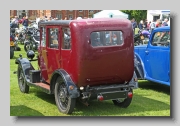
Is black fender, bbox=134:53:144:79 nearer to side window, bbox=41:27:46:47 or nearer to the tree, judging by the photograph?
the tree

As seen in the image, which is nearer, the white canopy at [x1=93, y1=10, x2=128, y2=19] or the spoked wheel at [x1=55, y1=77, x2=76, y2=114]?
the spoked wheel at [x1=55, y1=77, x2=76, y2=114]

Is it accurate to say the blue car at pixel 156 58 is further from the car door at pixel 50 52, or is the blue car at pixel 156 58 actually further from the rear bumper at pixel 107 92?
the car door at pixel 50 52

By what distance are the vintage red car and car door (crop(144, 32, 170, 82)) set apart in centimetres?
148

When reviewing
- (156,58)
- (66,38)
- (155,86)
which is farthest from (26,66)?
(155,86)

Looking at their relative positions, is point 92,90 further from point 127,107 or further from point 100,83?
point 127,107

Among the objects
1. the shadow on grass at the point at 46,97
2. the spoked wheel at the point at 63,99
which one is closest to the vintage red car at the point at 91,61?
→ the spoked wheel at the point at 63,99

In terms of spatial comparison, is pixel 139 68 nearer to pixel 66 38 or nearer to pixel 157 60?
pixel 157 60

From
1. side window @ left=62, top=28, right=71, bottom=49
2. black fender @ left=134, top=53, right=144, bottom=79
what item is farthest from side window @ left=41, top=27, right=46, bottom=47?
black fender @ left=134, top=53, right=144, bottom=79

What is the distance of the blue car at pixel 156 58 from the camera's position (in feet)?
27.7

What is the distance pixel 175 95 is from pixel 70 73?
2.08 meters

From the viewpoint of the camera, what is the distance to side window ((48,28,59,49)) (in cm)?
718

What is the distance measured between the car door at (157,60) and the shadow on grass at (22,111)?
3085mm

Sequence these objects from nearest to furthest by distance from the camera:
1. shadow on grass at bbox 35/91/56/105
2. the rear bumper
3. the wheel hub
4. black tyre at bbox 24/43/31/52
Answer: the rear bumper
the wheel hub
shadow on grass at bbox 35/91/56/105
black tyre at bbox 24/43/31/52

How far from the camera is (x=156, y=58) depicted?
8.77 meters
